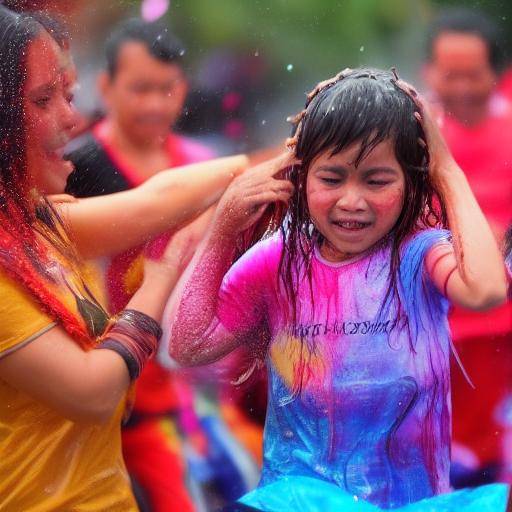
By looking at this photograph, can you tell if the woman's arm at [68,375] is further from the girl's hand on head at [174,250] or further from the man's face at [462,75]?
the man's face at [462,75]

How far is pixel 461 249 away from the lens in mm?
1350

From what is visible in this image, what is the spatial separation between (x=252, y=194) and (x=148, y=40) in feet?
1.02

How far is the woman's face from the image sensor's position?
4.62 feet

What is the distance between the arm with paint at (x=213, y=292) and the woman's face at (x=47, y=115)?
0.27 metres

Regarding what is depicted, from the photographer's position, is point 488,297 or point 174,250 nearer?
point 488,297

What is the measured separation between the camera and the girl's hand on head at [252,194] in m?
1.44

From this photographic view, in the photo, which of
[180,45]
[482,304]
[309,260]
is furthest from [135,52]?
[482,304]

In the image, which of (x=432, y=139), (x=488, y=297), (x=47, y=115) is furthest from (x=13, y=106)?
(x=488, y=297)

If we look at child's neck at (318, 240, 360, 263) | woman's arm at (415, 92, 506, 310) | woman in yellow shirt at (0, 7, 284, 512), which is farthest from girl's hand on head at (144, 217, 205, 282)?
woman's arm at (415, 92, 506, 310)

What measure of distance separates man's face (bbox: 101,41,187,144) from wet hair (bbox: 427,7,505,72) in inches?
16.8

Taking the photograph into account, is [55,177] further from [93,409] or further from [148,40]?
[93,409]

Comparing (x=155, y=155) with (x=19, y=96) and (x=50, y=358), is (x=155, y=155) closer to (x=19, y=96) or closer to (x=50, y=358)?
(x=19, y=96)

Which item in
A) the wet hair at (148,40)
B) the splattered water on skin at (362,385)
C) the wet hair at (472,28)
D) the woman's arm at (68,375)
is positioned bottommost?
the splattered water on skin at (362,385)

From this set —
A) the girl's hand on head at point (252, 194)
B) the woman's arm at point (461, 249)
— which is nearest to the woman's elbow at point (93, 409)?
the girl's hand on head at point (252, 194)
